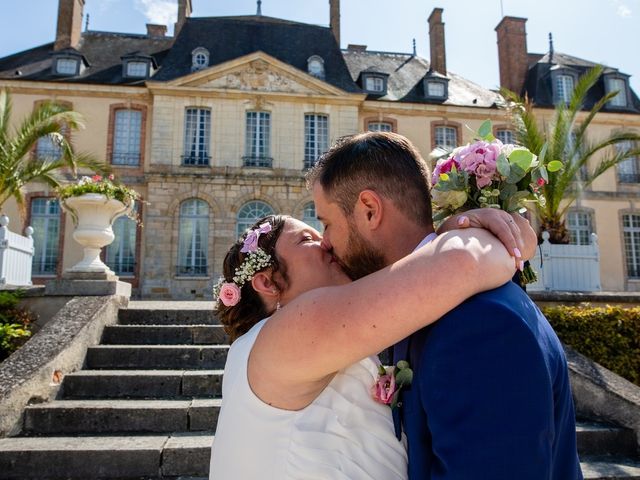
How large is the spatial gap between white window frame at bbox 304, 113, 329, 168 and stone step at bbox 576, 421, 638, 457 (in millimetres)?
17208

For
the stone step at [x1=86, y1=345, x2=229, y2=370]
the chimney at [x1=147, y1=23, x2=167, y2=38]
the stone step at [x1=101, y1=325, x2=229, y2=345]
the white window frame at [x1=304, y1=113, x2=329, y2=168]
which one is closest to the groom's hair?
the stone step at [x1=86, y1=345, x2=229, y2=370]

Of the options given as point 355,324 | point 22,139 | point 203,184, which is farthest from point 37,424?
point 203,184

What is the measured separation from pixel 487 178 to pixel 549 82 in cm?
2512

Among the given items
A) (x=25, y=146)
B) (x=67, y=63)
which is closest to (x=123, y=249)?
(x=67, y=63)

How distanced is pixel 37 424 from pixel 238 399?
12.0 ft

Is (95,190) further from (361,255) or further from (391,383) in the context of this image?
(391,383)

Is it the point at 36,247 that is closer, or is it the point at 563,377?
the point at 563,377

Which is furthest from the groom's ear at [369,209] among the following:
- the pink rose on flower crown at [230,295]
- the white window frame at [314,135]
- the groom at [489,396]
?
the white window frame at [314,135]

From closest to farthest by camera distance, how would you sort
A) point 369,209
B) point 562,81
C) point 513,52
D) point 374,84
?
1. point 369,209
2. point 374,84
3. point 562,81
4. point 513,52

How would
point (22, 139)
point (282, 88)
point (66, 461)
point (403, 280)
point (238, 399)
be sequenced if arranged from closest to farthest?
point (403, 280)
point (238, 399)
point (66, 461)
point (22, 139)
point (282, 88)

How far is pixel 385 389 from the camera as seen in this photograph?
1.37 metres

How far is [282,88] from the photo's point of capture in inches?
800

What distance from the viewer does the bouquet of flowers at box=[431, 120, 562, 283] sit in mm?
1513

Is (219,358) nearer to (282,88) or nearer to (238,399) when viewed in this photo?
(238,399)
